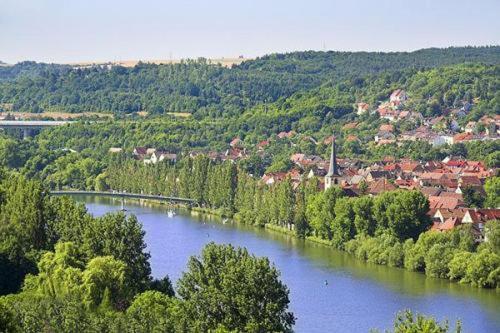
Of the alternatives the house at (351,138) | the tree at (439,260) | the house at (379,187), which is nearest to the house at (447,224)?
the tree at (439,260)

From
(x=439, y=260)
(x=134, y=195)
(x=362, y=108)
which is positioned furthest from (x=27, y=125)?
(x=439, y=260)

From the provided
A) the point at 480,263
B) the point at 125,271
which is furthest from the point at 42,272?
the point at 480,263

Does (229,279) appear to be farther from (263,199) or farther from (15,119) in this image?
(15,119)

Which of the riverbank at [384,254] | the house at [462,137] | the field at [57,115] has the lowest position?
the riverbank at [384,254]

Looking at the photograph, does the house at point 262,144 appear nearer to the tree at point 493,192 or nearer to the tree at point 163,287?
the tree at point 493,192

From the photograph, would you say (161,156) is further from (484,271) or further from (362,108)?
(484,271)

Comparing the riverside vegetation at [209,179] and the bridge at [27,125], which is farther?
the bridge at [27,125]

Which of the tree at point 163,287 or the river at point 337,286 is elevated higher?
the tree at point 163,287
